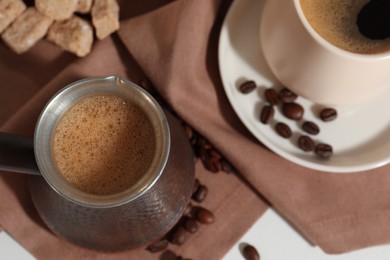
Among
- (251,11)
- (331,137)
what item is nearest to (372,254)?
(331,137)

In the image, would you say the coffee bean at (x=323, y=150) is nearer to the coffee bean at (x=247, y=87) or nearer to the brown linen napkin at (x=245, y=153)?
the brown linen napkin at (x=245, y=153)

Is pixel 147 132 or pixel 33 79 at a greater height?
pixel 147 132

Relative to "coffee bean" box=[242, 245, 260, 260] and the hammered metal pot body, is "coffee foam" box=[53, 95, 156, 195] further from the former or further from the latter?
"coffee bean" box=[242, 245, 260, 260]

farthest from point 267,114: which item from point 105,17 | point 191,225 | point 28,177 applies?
point 28,177

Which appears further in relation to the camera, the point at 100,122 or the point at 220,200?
the point at 220,200

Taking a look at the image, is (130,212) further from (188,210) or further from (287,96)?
(287,96)

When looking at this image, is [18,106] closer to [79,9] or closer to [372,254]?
[79,9]

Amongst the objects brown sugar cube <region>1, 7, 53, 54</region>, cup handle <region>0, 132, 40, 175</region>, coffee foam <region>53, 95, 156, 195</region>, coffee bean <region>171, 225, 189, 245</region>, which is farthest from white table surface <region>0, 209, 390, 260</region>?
brown sugar cube <region>1, 7, 53, 54</region>
